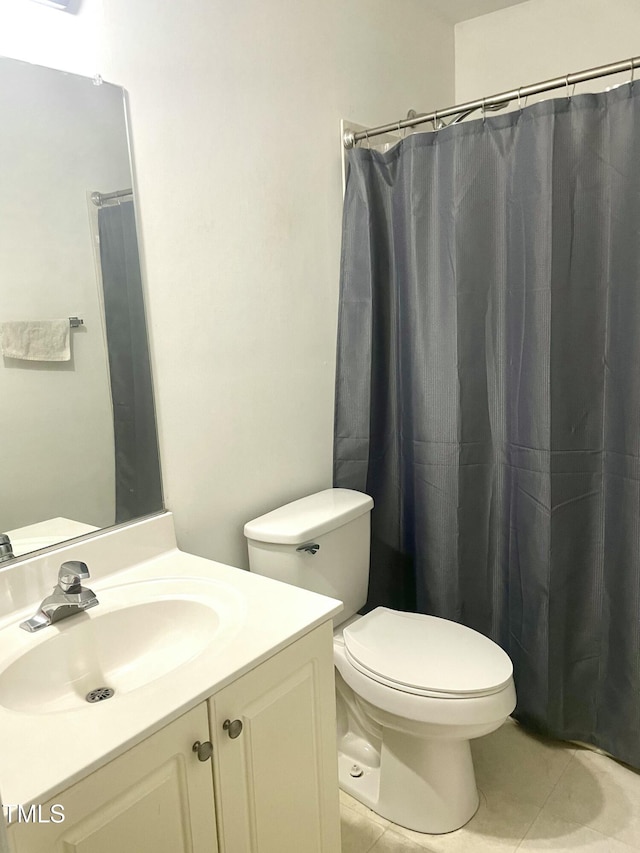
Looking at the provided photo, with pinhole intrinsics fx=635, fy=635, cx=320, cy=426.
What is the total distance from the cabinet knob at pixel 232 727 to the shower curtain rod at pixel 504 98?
1.60 meters

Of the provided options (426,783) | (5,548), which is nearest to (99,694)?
(5,548)

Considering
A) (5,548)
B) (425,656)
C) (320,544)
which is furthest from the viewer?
(320,544)

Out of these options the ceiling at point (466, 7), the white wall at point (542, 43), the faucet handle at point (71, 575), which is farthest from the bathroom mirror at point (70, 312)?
the white wall at point (542, 43)

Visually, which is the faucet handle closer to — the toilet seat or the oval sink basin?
the oval sink basin

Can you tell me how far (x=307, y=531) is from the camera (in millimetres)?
1657

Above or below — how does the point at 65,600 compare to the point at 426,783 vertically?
above

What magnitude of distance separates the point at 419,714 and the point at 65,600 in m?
0.85

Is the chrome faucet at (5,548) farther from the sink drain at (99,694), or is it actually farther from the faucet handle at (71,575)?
the sink drain at (99,694)

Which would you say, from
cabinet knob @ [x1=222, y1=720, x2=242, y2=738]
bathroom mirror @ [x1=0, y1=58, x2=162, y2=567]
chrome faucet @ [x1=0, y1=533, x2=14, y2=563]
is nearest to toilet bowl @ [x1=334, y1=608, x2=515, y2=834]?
cabinet knob @ [x1=222, y1=720, x2=242, y2=738]

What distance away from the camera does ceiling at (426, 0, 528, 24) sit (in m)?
2.25

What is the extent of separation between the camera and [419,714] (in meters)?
1.50

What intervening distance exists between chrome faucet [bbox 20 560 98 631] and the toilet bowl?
2.42ft

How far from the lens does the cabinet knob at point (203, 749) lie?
0.98 metres

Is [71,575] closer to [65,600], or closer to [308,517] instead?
[65,600]
